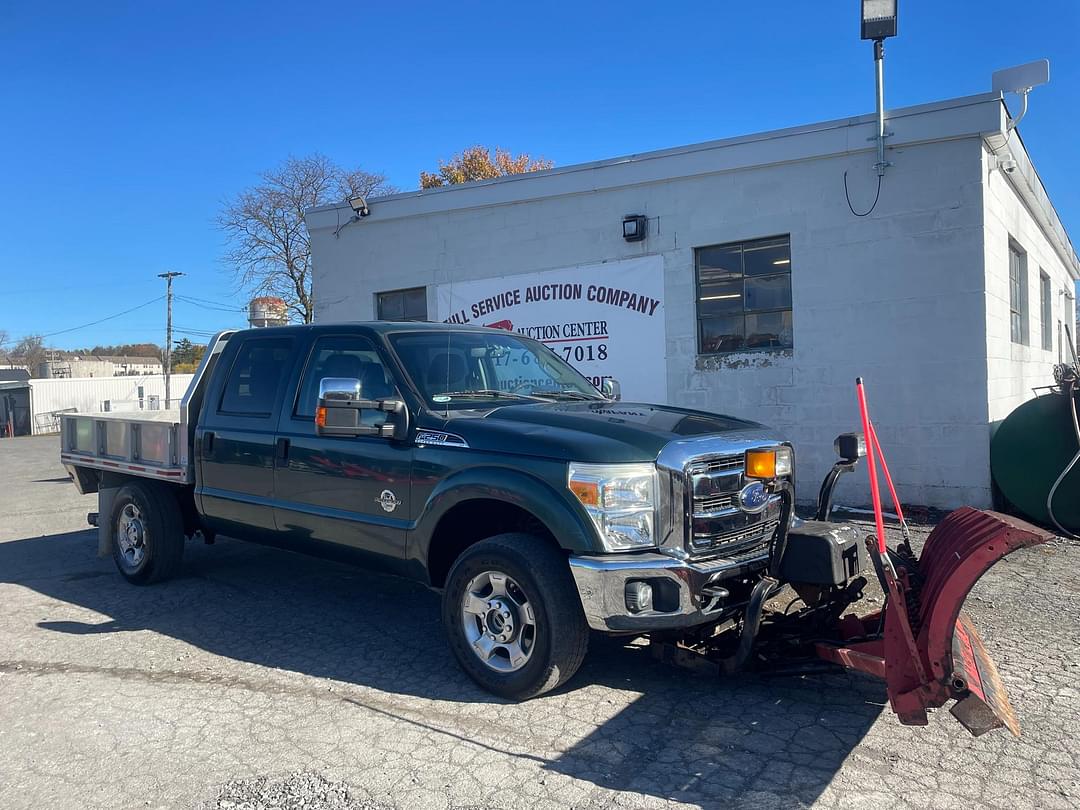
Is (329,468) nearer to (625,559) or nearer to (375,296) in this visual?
(625,559)

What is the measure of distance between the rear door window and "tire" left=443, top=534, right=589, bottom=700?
2044 millimetres

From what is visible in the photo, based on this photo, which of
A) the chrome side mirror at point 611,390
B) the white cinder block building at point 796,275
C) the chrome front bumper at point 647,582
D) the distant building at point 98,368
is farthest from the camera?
the distant building at point 98,368

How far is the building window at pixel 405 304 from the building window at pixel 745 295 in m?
4.22

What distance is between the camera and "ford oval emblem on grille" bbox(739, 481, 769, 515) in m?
4.22

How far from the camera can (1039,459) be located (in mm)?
8078

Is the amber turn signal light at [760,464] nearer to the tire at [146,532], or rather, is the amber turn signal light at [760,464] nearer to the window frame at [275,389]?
the window frame at [275,389]

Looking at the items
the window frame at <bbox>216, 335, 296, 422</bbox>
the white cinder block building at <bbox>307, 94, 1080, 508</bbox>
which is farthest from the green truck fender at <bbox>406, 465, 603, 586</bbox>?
the white cinder block building at <bbox>307, 94, 1080, 508</bbox>

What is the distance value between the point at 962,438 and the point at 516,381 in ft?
18.1

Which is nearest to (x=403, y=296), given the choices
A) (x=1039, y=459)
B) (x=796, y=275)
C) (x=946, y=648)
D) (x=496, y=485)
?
(x=796, y=275)

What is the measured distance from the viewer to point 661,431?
4.23 metres

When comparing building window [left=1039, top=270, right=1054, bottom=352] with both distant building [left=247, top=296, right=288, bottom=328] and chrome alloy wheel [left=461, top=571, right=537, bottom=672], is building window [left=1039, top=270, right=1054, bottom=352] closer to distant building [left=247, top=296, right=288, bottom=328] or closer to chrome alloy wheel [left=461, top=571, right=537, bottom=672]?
distant building [left=247, top=296, right=288, bottom=328]

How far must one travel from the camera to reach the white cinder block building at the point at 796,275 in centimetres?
870

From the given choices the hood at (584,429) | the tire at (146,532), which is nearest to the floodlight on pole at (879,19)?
the hood at (584,429)

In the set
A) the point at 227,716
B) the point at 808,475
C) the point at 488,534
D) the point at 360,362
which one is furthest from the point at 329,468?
the point at 808,475
